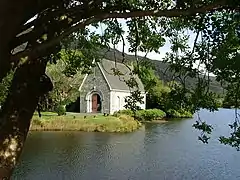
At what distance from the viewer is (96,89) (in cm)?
3772

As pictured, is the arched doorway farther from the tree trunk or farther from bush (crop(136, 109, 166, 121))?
the tree trunk

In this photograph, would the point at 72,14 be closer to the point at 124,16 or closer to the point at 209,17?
the point at 124,16

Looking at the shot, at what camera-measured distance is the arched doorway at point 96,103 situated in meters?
37.9

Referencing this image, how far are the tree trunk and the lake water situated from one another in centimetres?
906

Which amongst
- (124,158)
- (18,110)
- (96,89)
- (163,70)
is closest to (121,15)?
(18,110)

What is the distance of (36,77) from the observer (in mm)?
3521

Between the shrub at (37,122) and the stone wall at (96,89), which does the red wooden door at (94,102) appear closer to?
the stone wall at (96,89)

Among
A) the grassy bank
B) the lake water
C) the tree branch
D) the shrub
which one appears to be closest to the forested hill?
the tree branch

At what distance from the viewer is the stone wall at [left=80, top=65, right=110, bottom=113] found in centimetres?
3684

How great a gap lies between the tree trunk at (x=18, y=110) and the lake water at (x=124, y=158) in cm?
906

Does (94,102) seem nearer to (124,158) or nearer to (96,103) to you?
(96,103)

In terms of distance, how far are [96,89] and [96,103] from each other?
4.49ft

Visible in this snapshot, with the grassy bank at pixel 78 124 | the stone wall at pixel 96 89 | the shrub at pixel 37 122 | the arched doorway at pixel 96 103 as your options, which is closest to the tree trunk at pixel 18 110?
the grassy bank at pixel 78 124

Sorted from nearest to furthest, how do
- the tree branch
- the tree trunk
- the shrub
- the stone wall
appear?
the tree branch → the tree trunk → the shrub → the stone wall
